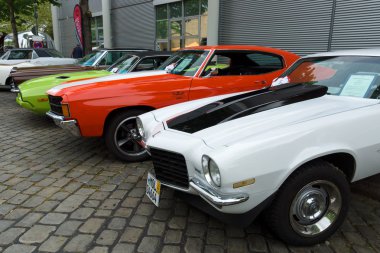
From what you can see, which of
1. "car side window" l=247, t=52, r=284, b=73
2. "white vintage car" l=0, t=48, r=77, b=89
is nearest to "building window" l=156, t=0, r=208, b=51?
"white vintage car" l=0, t=48, r=77, b=89

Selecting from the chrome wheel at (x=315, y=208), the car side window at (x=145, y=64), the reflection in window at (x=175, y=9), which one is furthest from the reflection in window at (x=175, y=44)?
the chrome wheel at (x=315, y=208)

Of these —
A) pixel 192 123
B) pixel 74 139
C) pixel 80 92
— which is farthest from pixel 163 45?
pixel 192 123

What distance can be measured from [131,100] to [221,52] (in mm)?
1571

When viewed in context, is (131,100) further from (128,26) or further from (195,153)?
(128,26)

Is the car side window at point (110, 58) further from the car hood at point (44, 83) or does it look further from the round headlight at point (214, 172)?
the round headlight at point (214, 172)

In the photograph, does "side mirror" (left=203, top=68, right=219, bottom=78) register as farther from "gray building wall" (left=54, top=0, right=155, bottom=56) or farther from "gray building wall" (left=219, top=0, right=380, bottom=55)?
"gray building wall" (left=54, top=0, right=155, bottom=56)

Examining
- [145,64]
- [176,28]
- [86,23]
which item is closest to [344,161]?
[145,64]

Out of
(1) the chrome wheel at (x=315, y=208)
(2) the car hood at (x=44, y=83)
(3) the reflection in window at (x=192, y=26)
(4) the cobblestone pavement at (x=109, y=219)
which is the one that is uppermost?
(3) the reflection in window at (x=192, y=26)

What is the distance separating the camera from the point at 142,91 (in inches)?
175

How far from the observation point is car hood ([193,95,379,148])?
2430 mm

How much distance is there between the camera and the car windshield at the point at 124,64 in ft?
21.0

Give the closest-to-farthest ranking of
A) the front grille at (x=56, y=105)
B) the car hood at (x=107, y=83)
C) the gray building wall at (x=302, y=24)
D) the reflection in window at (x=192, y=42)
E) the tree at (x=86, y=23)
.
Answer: the car hood at (x=107, y=83) < the front grille at (x=56, y=105) < the gray building wall at (x=302, y=24) < the tree at (x=86, y=23) < the reflection in window at (x=192, y=42)

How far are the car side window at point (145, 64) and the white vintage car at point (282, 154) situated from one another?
3447 millimetres

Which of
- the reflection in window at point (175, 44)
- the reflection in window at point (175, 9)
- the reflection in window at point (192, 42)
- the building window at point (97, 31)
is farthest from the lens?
the building window at point (97, 31)
